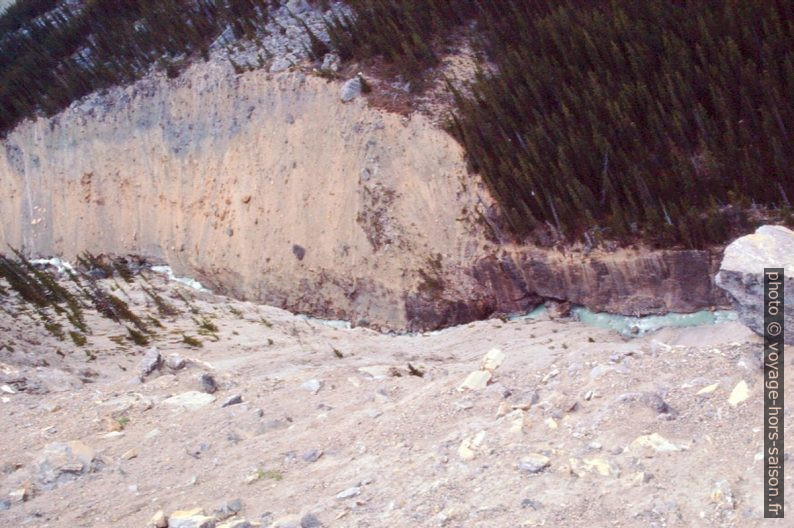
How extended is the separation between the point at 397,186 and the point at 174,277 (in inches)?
285

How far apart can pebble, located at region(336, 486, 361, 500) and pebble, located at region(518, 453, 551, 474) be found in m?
1.40

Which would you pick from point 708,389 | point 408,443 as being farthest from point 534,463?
point 708,389

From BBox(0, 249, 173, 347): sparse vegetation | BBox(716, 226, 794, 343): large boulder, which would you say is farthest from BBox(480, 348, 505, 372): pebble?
BBox(0, 249, 173, 347): sparse vegetation

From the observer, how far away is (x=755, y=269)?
7.33 m

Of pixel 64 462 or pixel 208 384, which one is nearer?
pixel 64 462

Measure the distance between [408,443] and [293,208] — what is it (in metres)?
12.3

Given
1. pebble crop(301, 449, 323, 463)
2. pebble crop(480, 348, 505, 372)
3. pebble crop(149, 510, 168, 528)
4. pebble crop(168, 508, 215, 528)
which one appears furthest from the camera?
pebble crop(480, 348, 505, 372)

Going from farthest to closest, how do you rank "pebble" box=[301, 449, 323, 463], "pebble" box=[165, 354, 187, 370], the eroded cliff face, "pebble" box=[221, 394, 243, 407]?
the eroded cliff face < "pebble" box=[165, 354, 187, 370] < "pebble" box=[221, 394, 243, 407] < "pebble" box=[301, 449, 323, 463]

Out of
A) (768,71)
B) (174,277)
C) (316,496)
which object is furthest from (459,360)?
(174,277)

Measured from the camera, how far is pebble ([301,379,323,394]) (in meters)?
9.56

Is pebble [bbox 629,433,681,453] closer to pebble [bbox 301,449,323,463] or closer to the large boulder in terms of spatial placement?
the large boulder

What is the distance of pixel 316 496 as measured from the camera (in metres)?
6.97

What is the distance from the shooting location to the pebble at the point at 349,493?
6.83 meters

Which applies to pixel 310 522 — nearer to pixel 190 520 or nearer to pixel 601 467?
pixel 190 520
